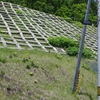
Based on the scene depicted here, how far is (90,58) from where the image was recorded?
18.2 metres

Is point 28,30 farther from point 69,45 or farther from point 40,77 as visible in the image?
point 40,77

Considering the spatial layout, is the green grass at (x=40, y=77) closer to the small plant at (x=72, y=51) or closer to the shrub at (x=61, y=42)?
the small plant at (x=72, y=51)

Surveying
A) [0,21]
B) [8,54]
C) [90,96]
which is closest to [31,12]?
[0,21]

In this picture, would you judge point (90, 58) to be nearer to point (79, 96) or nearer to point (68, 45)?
point (68, 45)

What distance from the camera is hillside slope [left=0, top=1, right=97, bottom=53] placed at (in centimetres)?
1722

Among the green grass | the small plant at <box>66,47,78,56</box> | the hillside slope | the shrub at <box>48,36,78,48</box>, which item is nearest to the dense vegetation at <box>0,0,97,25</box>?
the hillside slope

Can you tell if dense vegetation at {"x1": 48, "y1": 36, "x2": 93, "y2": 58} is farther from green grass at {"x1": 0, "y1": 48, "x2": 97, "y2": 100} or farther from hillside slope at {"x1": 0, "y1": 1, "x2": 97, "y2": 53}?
green grass at {"x1": 0, "y1": 48, "x2": 97, "y2": 100}

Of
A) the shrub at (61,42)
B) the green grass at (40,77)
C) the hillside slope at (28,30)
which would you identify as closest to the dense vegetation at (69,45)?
the shrub at (61,42)

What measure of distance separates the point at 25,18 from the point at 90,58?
849cm

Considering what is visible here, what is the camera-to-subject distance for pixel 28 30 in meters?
20.3

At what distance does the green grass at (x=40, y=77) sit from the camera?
1116 cm

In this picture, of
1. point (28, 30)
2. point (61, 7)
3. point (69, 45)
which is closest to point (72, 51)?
point (69, 45)

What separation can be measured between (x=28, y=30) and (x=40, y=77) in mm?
8006

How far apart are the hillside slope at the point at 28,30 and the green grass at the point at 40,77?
1567mm
